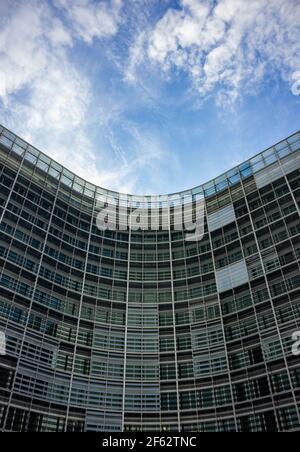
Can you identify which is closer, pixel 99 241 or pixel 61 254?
pixel 61 254

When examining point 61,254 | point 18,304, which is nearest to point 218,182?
point 61,254

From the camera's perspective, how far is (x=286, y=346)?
34875mm

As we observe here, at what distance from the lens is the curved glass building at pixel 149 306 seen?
34.8 metres

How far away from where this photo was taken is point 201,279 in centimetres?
4422

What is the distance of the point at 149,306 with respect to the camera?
4428 centimetres

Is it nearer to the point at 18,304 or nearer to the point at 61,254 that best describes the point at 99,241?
the point at 61,254

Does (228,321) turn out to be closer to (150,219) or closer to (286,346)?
(286,346)

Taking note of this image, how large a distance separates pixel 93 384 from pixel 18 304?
10524 millimetres

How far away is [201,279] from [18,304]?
1955 centimetres

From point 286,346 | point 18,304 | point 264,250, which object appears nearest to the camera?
point 286,346

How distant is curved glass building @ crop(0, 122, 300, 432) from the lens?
34.8m
